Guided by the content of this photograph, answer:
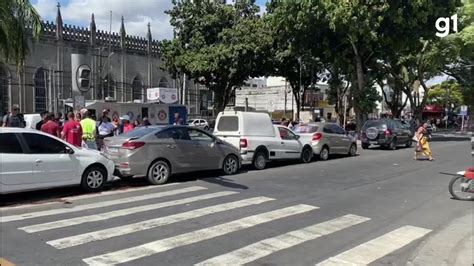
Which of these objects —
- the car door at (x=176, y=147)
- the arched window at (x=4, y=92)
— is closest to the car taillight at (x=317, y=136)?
the car door at (x=176, y=147)

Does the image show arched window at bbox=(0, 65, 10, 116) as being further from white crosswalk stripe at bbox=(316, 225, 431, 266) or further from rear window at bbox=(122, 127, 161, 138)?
white crosswalk stripe at bbox=(316, 225, 431, 266)

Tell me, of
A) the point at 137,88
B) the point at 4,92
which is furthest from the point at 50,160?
the point at 137,88

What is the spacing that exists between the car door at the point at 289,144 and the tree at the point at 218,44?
17159mm

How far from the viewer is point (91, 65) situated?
52.2 metres

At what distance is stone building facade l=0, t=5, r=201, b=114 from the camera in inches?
1842

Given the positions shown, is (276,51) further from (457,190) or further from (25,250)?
(25,250)

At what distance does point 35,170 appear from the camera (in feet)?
32.5

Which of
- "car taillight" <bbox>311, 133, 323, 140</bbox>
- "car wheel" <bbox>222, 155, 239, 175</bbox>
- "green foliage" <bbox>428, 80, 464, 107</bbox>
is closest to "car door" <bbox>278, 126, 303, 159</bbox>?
"car taillight" <bbox>311, 133, 323, 140</bbox>

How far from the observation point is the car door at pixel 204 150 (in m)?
13.2

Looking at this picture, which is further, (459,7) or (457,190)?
(459,7)

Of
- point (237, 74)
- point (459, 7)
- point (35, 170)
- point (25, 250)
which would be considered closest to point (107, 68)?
point (237, 74)

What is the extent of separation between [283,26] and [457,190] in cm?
2185

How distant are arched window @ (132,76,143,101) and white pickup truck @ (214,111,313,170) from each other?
43.9m

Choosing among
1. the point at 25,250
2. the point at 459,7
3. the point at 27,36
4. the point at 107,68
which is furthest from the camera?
the point at 107,68
